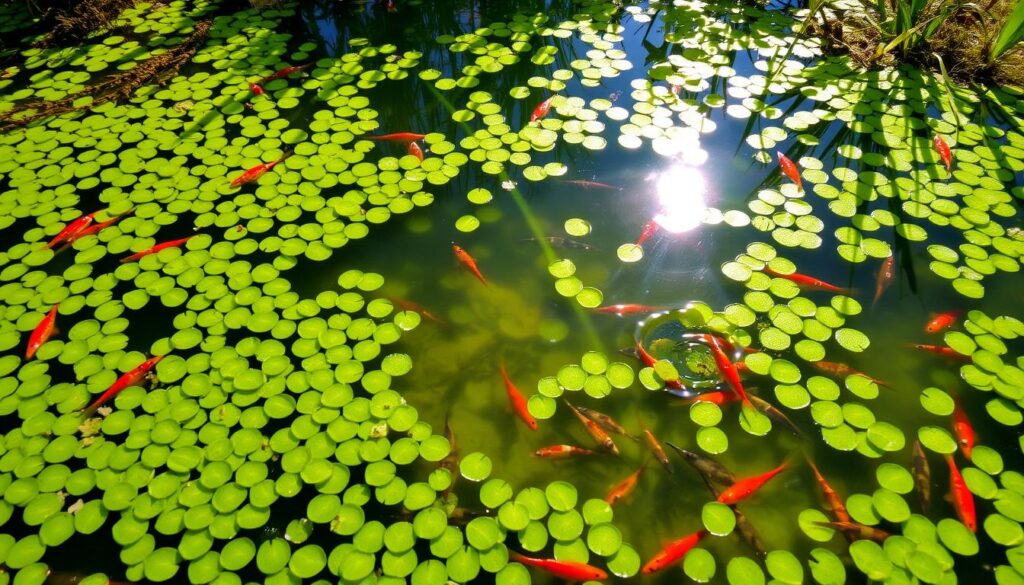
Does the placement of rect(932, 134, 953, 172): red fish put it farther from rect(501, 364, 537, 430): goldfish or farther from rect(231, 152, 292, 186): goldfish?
rect(231, 152, 292, 186): goldfish

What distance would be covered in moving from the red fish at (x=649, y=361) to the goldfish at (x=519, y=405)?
47 centimetres

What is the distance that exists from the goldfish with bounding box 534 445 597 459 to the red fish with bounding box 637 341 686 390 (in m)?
0.39

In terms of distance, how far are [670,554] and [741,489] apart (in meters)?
0.33

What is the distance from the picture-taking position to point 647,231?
2469 mm

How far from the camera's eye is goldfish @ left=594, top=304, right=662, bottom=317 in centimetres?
221

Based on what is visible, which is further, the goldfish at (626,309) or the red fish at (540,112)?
the red fish at (540,112)

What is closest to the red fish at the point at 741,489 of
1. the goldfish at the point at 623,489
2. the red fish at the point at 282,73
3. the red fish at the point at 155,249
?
the goldfish at the point at 623,489

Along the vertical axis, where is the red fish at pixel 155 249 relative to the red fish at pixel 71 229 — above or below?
below

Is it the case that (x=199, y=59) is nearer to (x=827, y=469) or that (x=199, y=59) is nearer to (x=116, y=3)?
(x=116, y=3)

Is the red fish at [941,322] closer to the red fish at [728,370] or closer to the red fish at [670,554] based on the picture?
the red fish at [728,370]

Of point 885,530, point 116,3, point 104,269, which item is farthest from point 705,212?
point 116,3

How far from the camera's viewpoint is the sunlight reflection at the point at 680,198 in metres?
2.55

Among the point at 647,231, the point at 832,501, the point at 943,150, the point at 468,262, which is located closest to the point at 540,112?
the point at 647,231

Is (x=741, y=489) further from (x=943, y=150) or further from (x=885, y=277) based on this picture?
(x=943, y=150)
